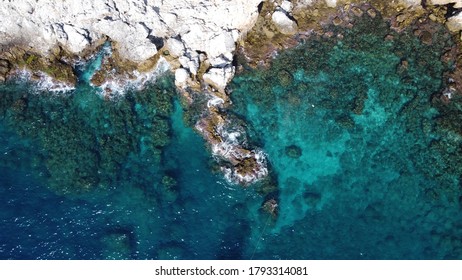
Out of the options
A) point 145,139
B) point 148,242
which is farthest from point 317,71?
point 148,242

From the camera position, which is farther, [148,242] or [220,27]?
[220,27]

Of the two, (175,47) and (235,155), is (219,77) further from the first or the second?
(235,155)

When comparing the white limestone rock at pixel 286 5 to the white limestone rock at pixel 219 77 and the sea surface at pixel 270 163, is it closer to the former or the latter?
the sea surface at pixel 270 163

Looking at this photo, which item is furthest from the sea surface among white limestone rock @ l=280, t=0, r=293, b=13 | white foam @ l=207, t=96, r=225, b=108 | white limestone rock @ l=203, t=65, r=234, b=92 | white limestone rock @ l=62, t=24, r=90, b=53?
white limestone rock @ l=280, t=0, r=293, b=13

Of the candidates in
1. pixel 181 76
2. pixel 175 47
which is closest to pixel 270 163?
pixel 181 76

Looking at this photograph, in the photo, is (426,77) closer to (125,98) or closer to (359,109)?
(359,109)

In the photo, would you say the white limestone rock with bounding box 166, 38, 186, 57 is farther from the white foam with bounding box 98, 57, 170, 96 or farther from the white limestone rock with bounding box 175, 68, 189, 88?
the white limestone rock with bounding box 175, 68, 189, 88
